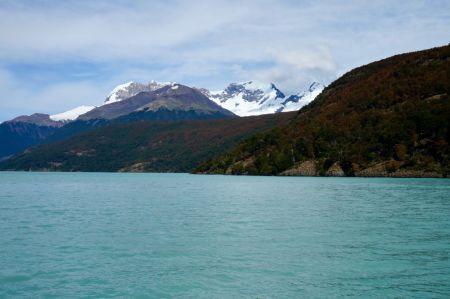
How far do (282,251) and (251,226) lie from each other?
1545cm

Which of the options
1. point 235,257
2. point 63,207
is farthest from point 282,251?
point 63,207

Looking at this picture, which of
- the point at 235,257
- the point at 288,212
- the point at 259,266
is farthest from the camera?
the point at 288,212

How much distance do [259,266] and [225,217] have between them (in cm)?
3032

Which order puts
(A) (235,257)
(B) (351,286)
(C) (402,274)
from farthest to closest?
(A) (235,257) → (C) (402,274) → (B) (351,286)

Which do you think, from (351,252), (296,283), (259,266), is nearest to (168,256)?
(259,266)

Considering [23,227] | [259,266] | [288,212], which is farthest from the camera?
[288,212]

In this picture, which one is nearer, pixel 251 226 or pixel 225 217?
pixel 251 226

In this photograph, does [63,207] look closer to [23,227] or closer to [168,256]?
[23,227]

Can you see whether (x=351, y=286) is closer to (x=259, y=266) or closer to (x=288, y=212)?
(x=259, y=266)

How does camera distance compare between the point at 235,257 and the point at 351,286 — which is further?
the point at 235,257

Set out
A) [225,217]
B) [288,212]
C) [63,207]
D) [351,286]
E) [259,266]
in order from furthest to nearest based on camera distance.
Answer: [63,207]
[288,212]
[225,217]
[259,266]
[351,286]

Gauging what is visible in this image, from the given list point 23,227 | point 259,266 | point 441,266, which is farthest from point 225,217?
point 441,266

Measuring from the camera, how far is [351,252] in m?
41.9

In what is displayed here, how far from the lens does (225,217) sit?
67375 millimetres
